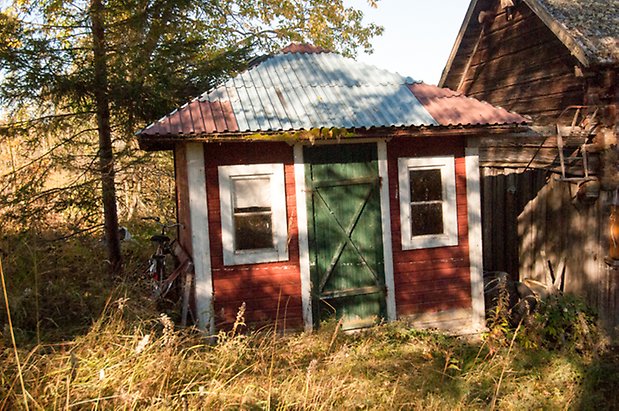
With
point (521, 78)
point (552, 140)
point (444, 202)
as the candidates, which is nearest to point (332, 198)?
point (444, 202)

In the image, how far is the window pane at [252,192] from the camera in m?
7.44

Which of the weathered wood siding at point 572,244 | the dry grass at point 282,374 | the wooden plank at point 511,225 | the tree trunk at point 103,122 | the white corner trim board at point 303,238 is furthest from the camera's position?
the wooden plank at point 511,225

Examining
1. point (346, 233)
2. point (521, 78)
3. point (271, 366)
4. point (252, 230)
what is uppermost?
point (521, 78)

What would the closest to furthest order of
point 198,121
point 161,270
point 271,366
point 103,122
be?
point 271,366, point 198,121, point 161,270, point 103,122

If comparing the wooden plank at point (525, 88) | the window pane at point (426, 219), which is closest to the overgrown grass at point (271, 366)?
the window pane at point (426, 219)

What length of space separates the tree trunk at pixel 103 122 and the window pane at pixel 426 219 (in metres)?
4.96

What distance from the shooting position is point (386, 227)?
25.9 feet

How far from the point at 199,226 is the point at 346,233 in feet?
6.89

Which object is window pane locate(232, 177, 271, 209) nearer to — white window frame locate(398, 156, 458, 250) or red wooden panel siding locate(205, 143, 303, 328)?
red wooden panel siding locate(205, 143, 303, 328)

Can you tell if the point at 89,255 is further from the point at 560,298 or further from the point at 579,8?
the point at 579,8

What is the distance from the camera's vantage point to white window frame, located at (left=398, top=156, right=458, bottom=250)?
796 centimetres

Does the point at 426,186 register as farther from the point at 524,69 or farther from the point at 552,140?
the point at 524,69

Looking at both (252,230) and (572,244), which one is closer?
(252,230)

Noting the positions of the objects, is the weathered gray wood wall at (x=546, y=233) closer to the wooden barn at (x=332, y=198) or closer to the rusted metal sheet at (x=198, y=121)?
the wooden barn at (x=332, y=198)
